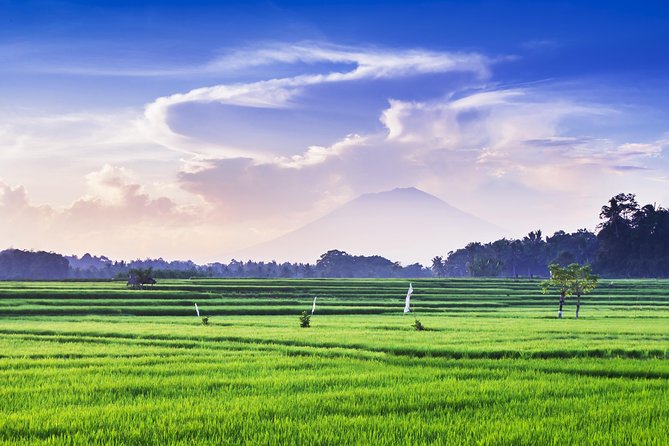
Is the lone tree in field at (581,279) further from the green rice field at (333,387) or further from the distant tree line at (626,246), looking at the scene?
the distant tree line at (626,246)

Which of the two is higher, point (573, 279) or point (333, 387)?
point (573, 279)

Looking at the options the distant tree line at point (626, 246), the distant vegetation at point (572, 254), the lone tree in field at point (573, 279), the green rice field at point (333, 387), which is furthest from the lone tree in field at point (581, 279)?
the distant tree line at point (626, 246)

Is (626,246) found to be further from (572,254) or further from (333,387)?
(333,387)

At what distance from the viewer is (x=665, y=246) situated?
469 ft

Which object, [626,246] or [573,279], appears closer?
[573,279]

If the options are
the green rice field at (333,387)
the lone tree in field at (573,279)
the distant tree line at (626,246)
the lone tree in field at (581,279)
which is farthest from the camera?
the distant tree line at (626,246)

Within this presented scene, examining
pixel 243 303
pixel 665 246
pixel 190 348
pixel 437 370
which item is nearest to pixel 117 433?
pixel 437 370

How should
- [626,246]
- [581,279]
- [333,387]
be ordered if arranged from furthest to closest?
[626,246]
[581,279]
[333,387]

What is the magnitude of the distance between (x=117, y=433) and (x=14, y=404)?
3334 mm

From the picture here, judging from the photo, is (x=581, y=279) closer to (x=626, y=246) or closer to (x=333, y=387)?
(x=333, y=387)

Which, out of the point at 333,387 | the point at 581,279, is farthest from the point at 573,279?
the point at 333,387

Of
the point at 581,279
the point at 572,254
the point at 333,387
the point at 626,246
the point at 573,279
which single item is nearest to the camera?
the point at 333,387

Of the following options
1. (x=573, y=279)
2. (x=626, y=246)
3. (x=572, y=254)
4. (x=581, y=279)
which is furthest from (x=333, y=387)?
(x=572, y=254)

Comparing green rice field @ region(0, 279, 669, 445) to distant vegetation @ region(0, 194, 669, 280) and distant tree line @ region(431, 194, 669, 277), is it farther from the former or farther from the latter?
distant tree line @ region(431, 194, 669, 277)
